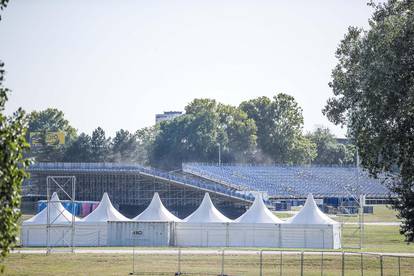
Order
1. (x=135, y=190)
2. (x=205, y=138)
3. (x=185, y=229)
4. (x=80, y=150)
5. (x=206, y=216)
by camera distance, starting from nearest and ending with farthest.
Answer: (x=206, y=216), (x=185, y=229), (x=135, y=190), (x=80, y=150), (x=205, y=138)

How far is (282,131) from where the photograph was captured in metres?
154

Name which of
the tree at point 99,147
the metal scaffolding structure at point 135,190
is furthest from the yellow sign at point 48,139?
the metal scaffolding structure at point 135,190

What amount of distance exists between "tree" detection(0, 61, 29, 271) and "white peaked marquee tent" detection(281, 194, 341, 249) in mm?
46061

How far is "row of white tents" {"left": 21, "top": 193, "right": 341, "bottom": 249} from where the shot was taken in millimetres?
63062

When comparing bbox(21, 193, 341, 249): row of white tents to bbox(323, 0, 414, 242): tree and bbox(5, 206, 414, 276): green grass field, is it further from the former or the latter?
bbox(323, 0, 414, 242): tree

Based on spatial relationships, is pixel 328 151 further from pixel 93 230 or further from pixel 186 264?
pixel 186 264

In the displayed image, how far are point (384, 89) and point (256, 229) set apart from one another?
33573mm

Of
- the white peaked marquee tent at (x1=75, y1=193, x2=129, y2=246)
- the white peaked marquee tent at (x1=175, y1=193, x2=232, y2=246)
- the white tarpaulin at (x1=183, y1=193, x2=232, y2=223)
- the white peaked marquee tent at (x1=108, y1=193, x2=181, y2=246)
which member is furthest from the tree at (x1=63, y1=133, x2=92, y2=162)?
the white tarpaulin at (x1=183, y1=193, x2=232, y2=223)

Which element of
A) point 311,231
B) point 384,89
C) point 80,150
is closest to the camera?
point 384,89

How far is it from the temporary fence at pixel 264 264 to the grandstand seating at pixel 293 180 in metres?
60.7

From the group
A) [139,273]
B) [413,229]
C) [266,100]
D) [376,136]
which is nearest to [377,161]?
[376,136]

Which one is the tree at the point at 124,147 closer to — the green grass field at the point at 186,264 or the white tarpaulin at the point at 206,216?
the white tarpaulin at the point at 206,216

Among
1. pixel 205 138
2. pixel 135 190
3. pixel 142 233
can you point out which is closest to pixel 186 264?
pixel 142 233

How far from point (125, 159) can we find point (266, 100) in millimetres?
28446
